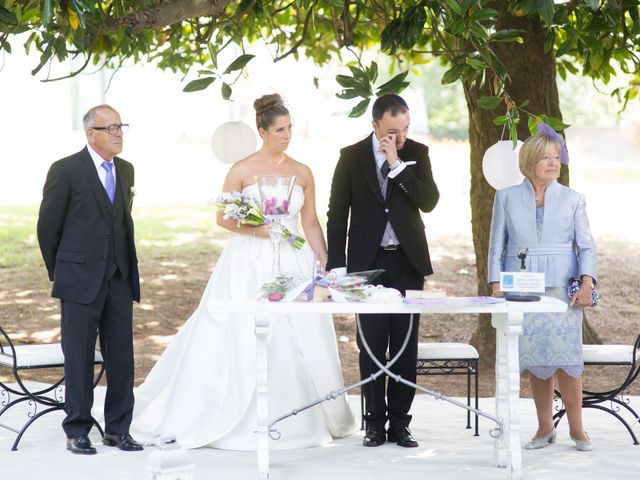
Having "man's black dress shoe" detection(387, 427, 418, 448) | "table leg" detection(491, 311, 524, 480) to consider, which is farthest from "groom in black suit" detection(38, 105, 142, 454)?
"table leg" detection(491, 311, 524, 480)

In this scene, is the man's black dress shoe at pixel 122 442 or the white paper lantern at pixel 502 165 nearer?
the man's black dress shoe at pixel 122 442

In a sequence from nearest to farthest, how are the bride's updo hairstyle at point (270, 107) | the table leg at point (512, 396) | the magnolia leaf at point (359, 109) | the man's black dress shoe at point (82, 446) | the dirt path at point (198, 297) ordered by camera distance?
the table leg at point (512, 396) → the magnolia leaf at point (359, 109) → the man's black dress shoe at point (82, 446) → the bride's updo hairstyle at point (270, 107) → the dirt path at point (198, 297)

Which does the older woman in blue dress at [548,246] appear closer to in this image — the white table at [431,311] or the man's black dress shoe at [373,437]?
the white table at [431,311]

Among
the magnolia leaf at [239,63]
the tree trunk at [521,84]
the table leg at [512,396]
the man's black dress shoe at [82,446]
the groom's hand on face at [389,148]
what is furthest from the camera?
the tree trunk at [521,84]

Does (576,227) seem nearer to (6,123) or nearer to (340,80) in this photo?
(340,80)

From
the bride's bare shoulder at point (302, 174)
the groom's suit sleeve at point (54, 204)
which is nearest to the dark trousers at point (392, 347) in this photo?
the bride's bare shoulder at point (302, 174)

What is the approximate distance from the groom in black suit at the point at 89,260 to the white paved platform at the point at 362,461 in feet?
0.86

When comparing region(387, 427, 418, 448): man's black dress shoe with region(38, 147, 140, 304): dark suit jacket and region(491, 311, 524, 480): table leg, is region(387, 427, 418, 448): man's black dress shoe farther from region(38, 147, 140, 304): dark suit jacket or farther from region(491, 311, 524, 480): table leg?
region(38, 147, 140, 304): dark suit jacket

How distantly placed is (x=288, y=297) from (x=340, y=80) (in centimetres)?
120

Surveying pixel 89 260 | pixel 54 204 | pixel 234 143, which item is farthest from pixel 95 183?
pixel 234 143

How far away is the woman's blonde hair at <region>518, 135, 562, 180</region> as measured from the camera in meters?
5.36

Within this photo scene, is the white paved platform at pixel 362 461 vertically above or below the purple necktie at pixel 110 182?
below

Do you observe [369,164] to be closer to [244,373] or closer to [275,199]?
[275,199]

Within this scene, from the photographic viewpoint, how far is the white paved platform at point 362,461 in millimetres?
5102
